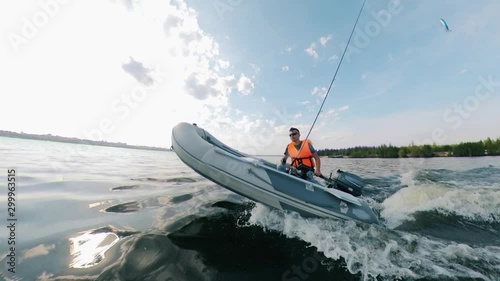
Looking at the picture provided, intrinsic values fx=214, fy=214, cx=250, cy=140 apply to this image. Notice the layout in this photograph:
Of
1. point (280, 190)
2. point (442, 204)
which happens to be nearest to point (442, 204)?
point (442, 204)

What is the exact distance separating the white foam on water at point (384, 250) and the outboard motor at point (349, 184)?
0.98 m

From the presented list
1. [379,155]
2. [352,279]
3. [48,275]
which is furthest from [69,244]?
[379,155]

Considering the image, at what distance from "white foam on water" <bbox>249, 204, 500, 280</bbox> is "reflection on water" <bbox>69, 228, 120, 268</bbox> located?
8.00ft

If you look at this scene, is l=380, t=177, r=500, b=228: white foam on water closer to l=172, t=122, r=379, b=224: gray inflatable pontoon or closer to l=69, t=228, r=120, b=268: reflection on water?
l=172, t=122, r=379, b=224: gray inflatable pontoon

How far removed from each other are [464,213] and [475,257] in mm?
2952

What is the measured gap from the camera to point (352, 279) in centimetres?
261

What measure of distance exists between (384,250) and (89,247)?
14.0 ft

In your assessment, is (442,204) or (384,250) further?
(442,204)

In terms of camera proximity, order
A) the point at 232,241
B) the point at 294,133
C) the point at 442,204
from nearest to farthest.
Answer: the point at 232,241 → the point at 294,133 → the point at 442,204

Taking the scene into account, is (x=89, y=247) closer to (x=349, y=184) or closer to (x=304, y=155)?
(x=304, y=155)

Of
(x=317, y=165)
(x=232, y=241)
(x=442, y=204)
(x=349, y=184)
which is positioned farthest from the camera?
(x=442, y=204)

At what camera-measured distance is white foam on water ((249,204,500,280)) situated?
2.74 meters

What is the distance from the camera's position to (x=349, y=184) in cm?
505

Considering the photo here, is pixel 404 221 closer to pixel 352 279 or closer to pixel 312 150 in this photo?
pixel 312 150
